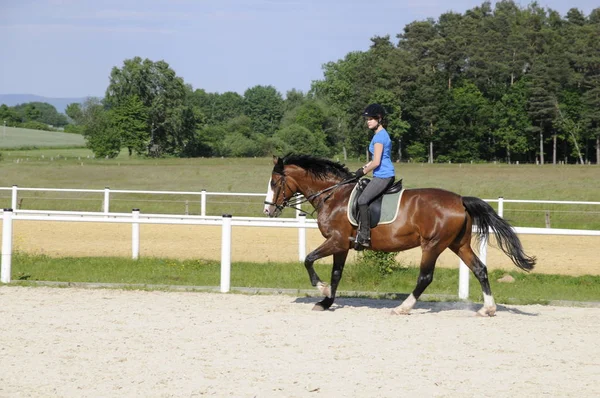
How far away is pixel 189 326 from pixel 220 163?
6229 centimetres

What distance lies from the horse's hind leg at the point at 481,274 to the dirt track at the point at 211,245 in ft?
16.2

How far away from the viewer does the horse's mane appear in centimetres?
1155

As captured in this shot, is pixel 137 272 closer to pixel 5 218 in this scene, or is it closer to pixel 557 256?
pixel 5 218

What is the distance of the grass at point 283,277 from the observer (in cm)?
1335

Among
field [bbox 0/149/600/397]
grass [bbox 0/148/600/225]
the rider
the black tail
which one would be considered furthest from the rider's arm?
grass [bbox 0/148/600/225]

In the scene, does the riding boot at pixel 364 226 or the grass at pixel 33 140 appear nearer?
the riding boot at pixel 364 226

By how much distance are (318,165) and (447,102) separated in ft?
283

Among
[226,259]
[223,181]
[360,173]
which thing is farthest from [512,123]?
[360,173]

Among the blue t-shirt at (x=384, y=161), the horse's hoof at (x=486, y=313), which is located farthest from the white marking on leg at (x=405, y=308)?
the blue t-shirt at (x=384, y=161)

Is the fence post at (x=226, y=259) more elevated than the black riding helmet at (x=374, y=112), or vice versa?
the black riding helmet at (x=374, y=112)

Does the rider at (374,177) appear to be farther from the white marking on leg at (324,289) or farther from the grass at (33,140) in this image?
the grass at (33,140)

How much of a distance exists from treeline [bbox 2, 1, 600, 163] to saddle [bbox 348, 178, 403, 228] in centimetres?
7792

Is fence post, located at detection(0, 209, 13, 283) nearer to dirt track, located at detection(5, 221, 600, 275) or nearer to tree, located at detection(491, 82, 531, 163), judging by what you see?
dirt track, located at detection(5, 221, 600, 275)

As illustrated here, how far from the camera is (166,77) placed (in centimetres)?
10406
